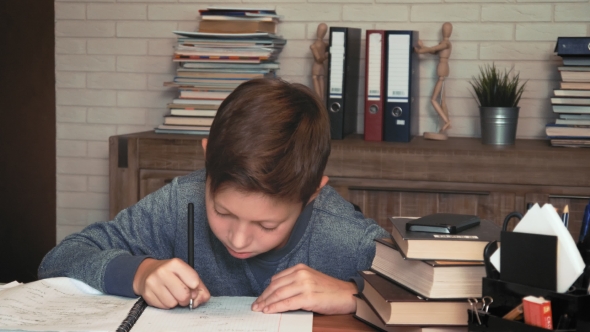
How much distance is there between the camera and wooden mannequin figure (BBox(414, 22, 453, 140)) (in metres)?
2.62

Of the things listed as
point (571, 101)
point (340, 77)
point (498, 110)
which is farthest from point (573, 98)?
point (340, 77)

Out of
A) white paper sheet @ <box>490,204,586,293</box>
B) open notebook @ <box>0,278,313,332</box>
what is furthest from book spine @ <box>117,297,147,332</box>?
white paper sheet @ <box>490,204,586,293</box>

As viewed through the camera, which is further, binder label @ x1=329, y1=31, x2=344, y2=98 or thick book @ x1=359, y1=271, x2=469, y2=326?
binder label @ x1=329, y1=31, x2=344, y2=98

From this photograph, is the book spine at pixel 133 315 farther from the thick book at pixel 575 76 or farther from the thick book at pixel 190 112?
the thick book at pixel 575 76

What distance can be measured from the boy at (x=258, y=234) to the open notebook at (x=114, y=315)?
0.09 ft

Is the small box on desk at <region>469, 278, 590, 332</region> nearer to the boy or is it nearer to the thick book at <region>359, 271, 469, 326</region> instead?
the thick book at <region>359, 271, 469, 326</region>

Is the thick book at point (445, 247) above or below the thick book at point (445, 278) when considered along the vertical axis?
above

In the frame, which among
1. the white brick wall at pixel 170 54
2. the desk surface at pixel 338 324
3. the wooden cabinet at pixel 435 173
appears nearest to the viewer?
the desk surface at pixel 338 324

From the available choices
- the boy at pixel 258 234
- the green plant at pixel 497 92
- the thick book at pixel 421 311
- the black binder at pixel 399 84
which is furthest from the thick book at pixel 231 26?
the thick book at pixel 421 311

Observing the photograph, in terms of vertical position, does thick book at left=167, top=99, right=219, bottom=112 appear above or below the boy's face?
above

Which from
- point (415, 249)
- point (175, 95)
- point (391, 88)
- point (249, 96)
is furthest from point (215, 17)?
point (415, 249)

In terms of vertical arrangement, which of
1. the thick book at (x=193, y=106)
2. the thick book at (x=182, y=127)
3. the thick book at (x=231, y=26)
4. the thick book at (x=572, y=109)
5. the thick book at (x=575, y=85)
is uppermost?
the thick book at (x=231, y=26)

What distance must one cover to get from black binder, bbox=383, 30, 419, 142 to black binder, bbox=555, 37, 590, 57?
500 millimetres

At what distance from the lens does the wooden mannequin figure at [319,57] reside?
2680 mm
